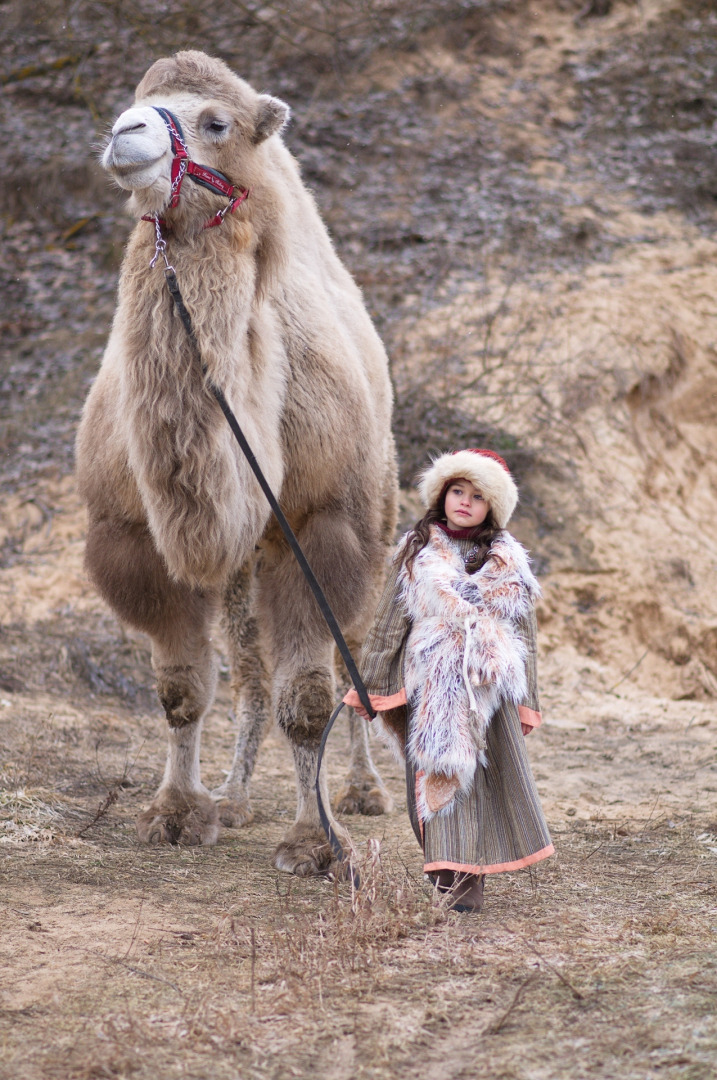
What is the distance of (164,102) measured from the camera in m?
3.62

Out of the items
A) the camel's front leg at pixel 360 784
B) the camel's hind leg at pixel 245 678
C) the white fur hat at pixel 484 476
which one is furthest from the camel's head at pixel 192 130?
the camel's front leg at pixel 360 784

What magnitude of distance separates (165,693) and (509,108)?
31.9 feet

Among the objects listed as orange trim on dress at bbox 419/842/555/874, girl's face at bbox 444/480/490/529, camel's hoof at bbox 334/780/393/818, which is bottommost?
camel's hoof at bbox 334/780/393/818

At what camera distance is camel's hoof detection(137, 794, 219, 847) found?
4.28 meters

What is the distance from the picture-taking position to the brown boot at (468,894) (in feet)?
11.0

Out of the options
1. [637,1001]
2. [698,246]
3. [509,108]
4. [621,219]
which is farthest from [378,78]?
[637,1001]

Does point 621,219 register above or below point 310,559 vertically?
below

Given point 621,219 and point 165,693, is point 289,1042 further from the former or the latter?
point 621,219

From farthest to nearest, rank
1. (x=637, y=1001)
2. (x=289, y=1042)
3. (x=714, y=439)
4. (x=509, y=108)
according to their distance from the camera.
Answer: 1. (x=509, y=108)
2. (x=714, y=439)
3. (x=637, y=1001)
4. (x=289, y=1042)

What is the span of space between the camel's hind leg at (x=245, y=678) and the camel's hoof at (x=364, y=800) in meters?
0.45

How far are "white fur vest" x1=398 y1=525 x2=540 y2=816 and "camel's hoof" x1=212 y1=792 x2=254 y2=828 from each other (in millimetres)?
1535

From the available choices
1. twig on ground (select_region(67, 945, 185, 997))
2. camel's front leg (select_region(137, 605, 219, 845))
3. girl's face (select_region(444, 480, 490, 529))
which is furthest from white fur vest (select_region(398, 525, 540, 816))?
camel's front leg (select_region(137, 605, 219, 845))

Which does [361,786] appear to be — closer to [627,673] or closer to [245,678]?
[245,678]

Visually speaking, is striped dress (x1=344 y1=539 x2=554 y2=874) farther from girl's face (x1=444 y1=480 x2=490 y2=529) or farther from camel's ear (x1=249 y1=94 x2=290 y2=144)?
camel's ear (x1=249 y1=94 x2=290 y2=144)
